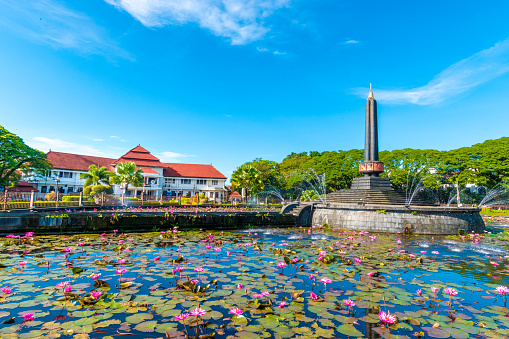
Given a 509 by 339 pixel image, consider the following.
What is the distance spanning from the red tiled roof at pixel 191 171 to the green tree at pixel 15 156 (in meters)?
27.7

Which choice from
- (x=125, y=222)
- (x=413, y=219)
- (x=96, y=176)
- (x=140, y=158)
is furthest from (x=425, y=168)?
(x=96, y=176)

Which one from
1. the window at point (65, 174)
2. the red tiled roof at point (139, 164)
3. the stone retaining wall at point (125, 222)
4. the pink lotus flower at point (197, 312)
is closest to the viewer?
the pink lotus flower at point (197, 312)

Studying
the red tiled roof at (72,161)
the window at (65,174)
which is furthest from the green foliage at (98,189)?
the red tiled roof at (72,161)

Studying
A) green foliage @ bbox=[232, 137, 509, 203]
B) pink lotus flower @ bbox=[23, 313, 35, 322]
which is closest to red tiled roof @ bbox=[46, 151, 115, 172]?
green foliage @ bbox=[232, 137, 509, 203]

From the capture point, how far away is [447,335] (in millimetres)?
3471

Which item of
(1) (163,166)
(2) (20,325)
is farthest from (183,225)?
(1) (163,166)

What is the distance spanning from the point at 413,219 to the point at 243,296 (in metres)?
13.5

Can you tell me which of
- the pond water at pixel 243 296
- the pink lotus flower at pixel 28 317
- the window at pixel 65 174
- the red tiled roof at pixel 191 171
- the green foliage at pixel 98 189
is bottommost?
the pond water at pixel 243 296

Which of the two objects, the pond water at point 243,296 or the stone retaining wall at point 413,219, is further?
the stone retaining wall at point 413,219

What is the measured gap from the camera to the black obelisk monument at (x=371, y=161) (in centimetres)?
2344

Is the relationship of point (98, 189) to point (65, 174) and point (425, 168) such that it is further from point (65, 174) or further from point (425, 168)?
point (425, 168)

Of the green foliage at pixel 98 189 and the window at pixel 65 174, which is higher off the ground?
the window at pixel 65 174

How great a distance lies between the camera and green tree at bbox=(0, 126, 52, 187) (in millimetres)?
21375

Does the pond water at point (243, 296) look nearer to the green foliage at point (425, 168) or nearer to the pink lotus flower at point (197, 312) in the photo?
the pink lotus flower at point (197, 312)
